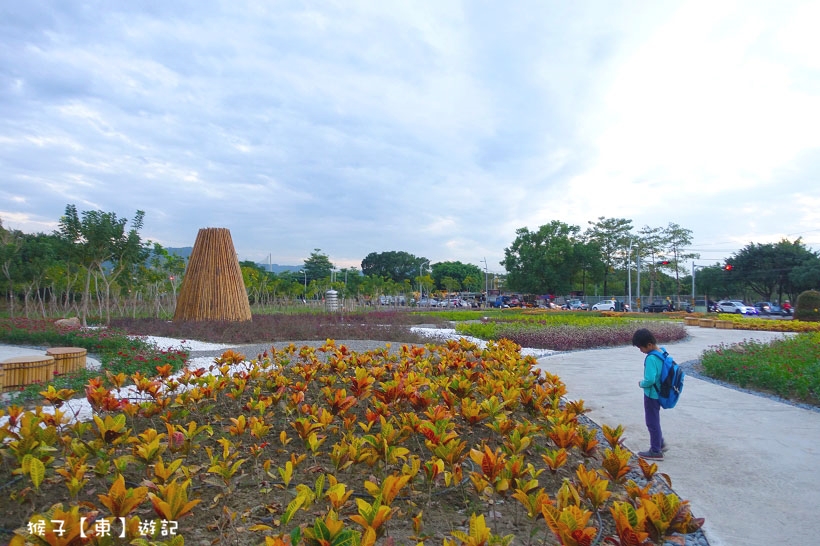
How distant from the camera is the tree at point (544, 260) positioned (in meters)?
49.0

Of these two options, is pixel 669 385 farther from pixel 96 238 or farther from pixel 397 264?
pixel 397 264

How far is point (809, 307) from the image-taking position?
78.2 feet

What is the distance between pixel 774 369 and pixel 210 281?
1423cm

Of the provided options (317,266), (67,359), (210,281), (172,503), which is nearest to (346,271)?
(317,266)

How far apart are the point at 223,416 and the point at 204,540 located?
2.09m

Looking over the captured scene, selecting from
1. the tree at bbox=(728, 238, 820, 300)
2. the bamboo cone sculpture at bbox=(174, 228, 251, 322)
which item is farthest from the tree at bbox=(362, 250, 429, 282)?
the bamboo cone sculpture at bbox=(174, 228, 251, 322)

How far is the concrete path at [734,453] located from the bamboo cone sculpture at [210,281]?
36.9 ft

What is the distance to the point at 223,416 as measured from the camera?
4.55m

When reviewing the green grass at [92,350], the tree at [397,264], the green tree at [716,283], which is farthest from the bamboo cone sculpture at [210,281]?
the tree at [397,264]

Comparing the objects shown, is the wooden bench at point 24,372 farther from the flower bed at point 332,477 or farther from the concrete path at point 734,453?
the concrete path at point 734,453

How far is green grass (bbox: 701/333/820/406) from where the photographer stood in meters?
7.11

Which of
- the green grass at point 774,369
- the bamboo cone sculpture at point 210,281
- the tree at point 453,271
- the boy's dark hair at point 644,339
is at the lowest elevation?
the green grass at point 774,369

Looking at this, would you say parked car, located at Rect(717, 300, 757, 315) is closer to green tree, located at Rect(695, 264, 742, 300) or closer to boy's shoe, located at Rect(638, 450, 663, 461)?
green tree, located at Rect(695, 264, 742, 300)

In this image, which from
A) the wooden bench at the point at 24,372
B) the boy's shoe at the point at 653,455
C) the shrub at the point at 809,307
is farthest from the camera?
the shrub at the point at 809,307
